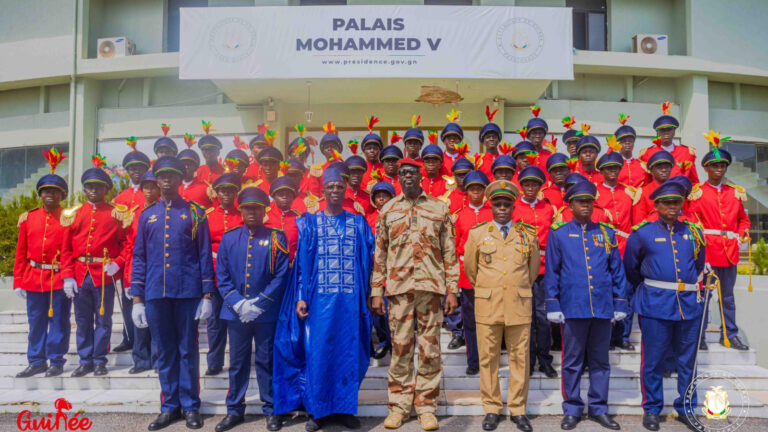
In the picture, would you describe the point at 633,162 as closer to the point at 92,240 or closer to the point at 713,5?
the point at 92,240

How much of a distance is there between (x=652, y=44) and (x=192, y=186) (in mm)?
12191

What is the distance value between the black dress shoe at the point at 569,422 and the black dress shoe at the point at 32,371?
5833 millimetres

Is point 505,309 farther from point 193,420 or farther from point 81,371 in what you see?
point 81,371

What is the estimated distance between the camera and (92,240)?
5.81 metres

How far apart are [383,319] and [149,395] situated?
8.88ft

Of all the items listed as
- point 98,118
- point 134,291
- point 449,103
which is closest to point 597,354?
point 134,291

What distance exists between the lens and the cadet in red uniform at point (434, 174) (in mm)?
6586

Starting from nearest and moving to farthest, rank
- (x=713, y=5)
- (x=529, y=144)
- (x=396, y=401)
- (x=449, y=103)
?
(x=396, y=401), (x=529, y=144), (x=449, y=103), (x=713, y=5)

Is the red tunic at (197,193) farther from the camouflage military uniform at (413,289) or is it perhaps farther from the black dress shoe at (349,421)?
the black dress shoe at (349,421)

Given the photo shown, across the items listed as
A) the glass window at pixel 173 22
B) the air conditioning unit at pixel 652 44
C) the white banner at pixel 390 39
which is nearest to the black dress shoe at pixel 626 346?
the white banner at pixel 390 39

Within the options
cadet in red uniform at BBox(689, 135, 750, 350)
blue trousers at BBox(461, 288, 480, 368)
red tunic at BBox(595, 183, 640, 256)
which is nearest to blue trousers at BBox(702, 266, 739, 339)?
cadet in red uniform at BBox(689, 135, 750, 350)

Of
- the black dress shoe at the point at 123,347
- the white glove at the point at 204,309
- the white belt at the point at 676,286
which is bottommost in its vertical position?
the black dress shoe at the point at 123,347

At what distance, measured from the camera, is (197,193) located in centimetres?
654

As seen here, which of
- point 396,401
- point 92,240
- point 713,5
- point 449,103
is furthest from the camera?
point 713,5
